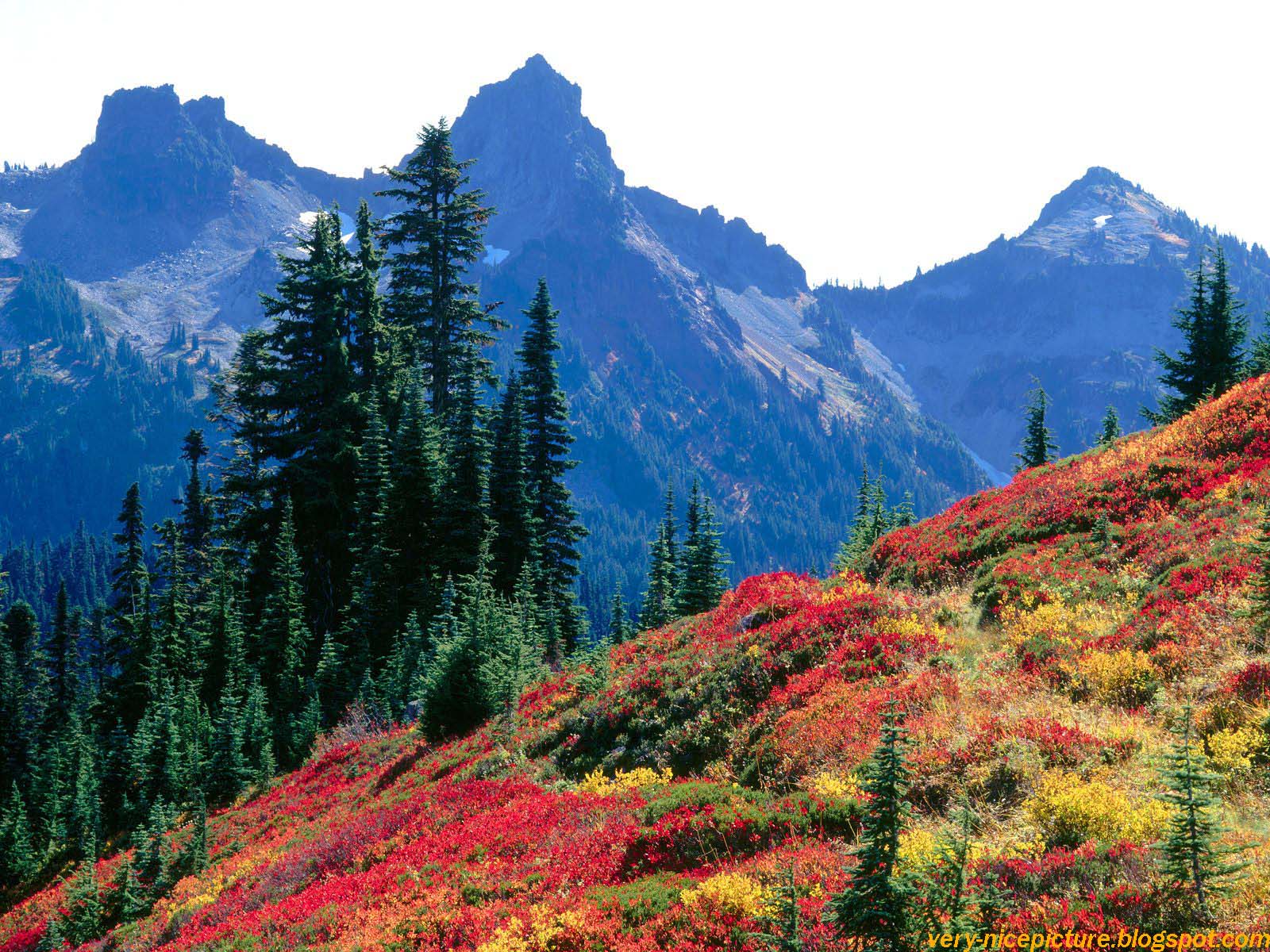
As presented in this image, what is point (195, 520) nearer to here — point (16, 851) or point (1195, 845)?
point (16, 851)

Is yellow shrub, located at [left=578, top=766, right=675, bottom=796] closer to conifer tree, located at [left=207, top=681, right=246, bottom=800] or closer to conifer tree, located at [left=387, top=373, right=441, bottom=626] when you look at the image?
conifer tree, located at [left=207, top=681, right=246, bottom=800]

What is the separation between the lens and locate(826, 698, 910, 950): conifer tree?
5.77 m

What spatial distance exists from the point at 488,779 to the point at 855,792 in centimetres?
761

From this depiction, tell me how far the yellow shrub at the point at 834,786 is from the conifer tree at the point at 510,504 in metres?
24.8

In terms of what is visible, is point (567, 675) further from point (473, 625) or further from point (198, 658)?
point (198, 658)

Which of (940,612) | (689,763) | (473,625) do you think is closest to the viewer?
(689,763)

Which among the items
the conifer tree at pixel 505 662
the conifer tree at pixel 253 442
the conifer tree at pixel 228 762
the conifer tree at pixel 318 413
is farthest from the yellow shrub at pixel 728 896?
the conifer tree at pixel 253 442

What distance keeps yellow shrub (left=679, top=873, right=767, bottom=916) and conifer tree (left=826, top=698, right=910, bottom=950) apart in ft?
5.66

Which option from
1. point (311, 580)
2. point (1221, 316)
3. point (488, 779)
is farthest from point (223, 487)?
point (1221, 316)

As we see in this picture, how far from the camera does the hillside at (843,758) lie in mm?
7426

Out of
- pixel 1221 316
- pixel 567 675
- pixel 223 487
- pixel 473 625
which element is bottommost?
pixel 567 675

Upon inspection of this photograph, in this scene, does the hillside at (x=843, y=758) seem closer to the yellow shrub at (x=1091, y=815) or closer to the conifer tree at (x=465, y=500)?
the yellow shrub at (x=1091, y=815)

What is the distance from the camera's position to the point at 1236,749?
297 inches

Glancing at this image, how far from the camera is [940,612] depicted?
13.9 metres
